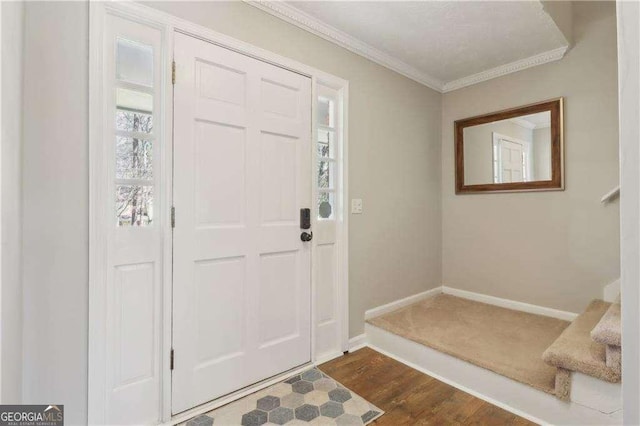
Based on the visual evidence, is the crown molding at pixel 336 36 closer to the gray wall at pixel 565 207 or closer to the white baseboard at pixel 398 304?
the gray wall at pixel 565 207

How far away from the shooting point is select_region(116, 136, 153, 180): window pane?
1.50 metres

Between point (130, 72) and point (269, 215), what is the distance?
106 centimetres

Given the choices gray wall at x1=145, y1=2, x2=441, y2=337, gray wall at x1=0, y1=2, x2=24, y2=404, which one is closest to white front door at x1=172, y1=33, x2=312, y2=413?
gray wall at x1=145, y1=2, x2=441, y2=337

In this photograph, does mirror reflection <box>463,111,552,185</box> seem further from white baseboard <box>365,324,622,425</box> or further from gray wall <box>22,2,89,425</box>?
gray wall <box>22,2,89,425</box>

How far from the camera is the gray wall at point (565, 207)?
238 centimetres

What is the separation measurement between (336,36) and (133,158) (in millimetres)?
1670

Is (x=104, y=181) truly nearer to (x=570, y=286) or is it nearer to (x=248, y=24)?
(x=248, y=24)

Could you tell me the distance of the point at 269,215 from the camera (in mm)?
1987

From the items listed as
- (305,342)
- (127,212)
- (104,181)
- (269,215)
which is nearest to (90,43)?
(104,181)

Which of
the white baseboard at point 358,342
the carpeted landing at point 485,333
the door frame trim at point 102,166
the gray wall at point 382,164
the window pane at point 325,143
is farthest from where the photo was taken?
the white baseboard at point 358,342

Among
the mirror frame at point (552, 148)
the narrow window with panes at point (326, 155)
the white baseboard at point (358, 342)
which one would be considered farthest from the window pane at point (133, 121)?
the mirror frame at point (552, 148)

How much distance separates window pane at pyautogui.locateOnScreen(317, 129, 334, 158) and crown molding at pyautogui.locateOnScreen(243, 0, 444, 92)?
690mm

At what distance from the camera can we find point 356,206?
2.47m

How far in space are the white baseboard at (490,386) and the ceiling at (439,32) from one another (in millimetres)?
2303
